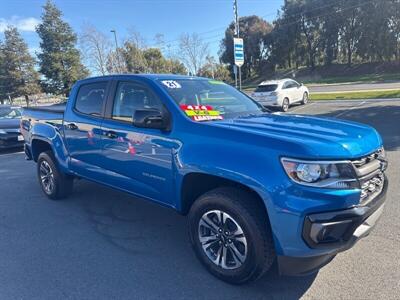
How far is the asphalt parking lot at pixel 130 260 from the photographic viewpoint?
111 inches

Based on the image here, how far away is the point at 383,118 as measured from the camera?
35.9 feet

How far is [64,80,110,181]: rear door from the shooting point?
417 centimetres

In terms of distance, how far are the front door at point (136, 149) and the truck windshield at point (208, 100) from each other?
0.26 metres

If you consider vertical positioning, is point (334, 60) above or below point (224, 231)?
above

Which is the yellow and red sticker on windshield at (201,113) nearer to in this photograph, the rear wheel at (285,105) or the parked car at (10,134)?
the parked car at (10,134)

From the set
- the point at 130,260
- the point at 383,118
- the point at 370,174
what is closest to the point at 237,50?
the point at 383,118

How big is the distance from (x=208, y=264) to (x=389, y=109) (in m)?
12.4

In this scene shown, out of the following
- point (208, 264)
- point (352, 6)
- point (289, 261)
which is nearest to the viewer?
point (289, 261)

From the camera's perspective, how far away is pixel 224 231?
2930 millimetres

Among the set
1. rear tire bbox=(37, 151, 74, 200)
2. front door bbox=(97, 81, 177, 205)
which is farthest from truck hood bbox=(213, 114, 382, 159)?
rear tire bbox=(37, 151, 74, 200)

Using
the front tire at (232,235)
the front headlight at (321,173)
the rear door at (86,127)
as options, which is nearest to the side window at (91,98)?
the rear door at (86,127)

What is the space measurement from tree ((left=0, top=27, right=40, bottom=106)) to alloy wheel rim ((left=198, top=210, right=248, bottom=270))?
44847 mm

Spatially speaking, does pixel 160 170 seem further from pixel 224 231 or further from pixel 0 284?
pixel 0 284

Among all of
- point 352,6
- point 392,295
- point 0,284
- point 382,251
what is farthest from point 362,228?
point 352,6
